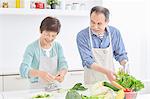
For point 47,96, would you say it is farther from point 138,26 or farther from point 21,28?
point 138,26

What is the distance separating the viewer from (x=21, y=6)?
3000 millimetres

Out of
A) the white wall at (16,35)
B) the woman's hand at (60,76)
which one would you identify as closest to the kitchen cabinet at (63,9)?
the white wall at (16,35)

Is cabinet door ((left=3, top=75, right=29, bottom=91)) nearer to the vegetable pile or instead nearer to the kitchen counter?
the kitchen counter

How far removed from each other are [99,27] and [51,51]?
1.25 feet

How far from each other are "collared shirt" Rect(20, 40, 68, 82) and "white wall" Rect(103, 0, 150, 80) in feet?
4.89

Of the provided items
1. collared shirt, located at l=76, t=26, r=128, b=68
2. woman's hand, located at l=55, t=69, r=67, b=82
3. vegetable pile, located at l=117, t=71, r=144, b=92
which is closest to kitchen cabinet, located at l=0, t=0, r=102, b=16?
collared shirt, located at l=76, t=26, r=128, b=68

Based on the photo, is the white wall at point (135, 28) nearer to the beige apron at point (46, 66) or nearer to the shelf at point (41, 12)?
the shelf at point (41, 12)

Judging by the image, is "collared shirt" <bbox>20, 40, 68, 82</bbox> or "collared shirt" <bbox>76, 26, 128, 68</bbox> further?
"collared shirt" <bbox>76, 26, 128, 68</bbox>

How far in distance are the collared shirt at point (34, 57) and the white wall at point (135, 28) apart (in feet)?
4.89

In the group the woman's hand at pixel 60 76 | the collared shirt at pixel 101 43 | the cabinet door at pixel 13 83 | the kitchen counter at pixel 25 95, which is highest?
the collared shirt at pixel 101 43

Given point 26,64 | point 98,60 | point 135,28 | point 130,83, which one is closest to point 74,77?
point 98,60

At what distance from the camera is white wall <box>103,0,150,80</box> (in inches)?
135

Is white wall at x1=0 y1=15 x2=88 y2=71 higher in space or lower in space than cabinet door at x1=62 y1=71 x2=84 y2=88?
higher

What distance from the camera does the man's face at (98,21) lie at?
6.57 feet
